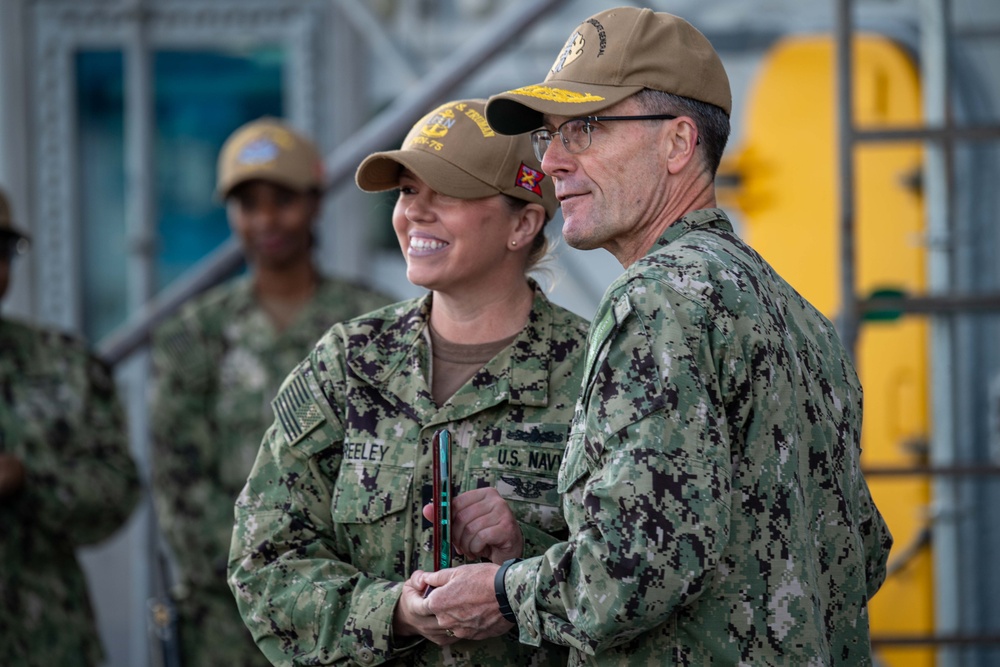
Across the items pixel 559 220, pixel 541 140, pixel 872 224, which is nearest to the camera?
pixel 541 140

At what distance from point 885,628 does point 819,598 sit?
2504mm

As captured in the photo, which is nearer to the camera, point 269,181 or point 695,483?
point 695,483

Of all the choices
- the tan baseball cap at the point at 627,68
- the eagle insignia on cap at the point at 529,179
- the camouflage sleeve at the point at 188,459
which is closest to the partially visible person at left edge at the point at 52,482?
the camouflage sleeve at the point at 188,459

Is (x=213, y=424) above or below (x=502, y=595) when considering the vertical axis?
above

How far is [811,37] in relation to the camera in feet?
15.2

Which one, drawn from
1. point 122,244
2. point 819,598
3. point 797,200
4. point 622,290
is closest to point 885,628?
point 797,200

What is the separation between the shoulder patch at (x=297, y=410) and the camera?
2258mm

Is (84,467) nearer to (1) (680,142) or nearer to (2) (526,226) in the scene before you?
(2) (526,226)

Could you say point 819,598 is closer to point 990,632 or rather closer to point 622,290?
point 622,290

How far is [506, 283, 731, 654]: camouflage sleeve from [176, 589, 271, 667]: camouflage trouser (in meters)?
2.29

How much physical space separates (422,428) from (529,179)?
50cm

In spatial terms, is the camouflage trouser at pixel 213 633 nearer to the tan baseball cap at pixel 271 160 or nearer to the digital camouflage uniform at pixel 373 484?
the tan baseball cap at pixel 271 160

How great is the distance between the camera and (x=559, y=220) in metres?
4.52

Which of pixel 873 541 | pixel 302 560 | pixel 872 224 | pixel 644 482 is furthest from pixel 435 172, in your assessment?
pixel 872 224
